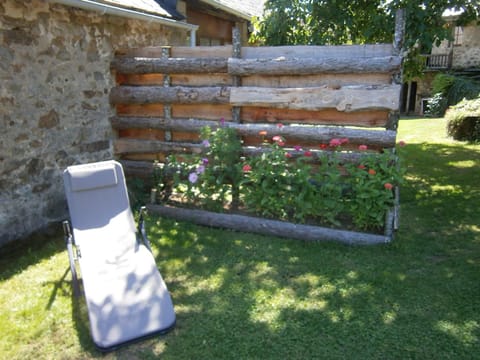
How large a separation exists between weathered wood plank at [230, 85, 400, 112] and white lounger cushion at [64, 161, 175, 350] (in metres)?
1.88

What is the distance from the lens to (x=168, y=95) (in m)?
5.61

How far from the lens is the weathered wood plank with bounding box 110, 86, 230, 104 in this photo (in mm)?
5294

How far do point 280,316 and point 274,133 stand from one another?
248 cm

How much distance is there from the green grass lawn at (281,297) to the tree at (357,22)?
3.08m

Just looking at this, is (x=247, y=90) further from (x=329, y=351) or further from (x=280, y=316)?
(x=329, y=351)

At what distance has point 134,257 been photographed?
3.72m

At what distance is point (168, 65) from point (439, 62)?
73.9 feet

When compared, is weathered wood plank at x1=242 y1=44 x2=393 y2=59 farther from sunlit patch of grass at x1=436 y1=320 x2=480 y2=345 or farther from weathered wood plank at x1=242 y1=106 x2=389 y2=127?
sunlit patch of grass at x1=436 y1=320 x2=480 y2=345

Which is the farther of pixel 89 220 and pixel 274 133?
pixel 274 133

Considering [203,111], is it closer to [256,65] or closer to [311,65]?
[256,65]

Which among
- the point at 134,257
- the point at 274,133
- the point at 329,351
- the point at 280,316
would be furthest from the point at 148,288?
the point at 274,133

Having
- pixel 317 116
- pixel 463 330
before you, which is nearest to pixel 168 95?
pixel 317 116

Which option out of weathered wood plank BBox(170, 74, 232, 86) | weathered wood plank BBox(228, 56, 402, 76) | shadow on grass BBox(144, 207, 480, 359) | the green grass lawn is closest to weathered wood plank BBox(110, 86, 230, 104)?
weathered wood plank BBox(170, 74, 232, 86)

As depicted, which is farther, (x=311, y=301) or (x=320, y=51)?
(x=320, y=51)
